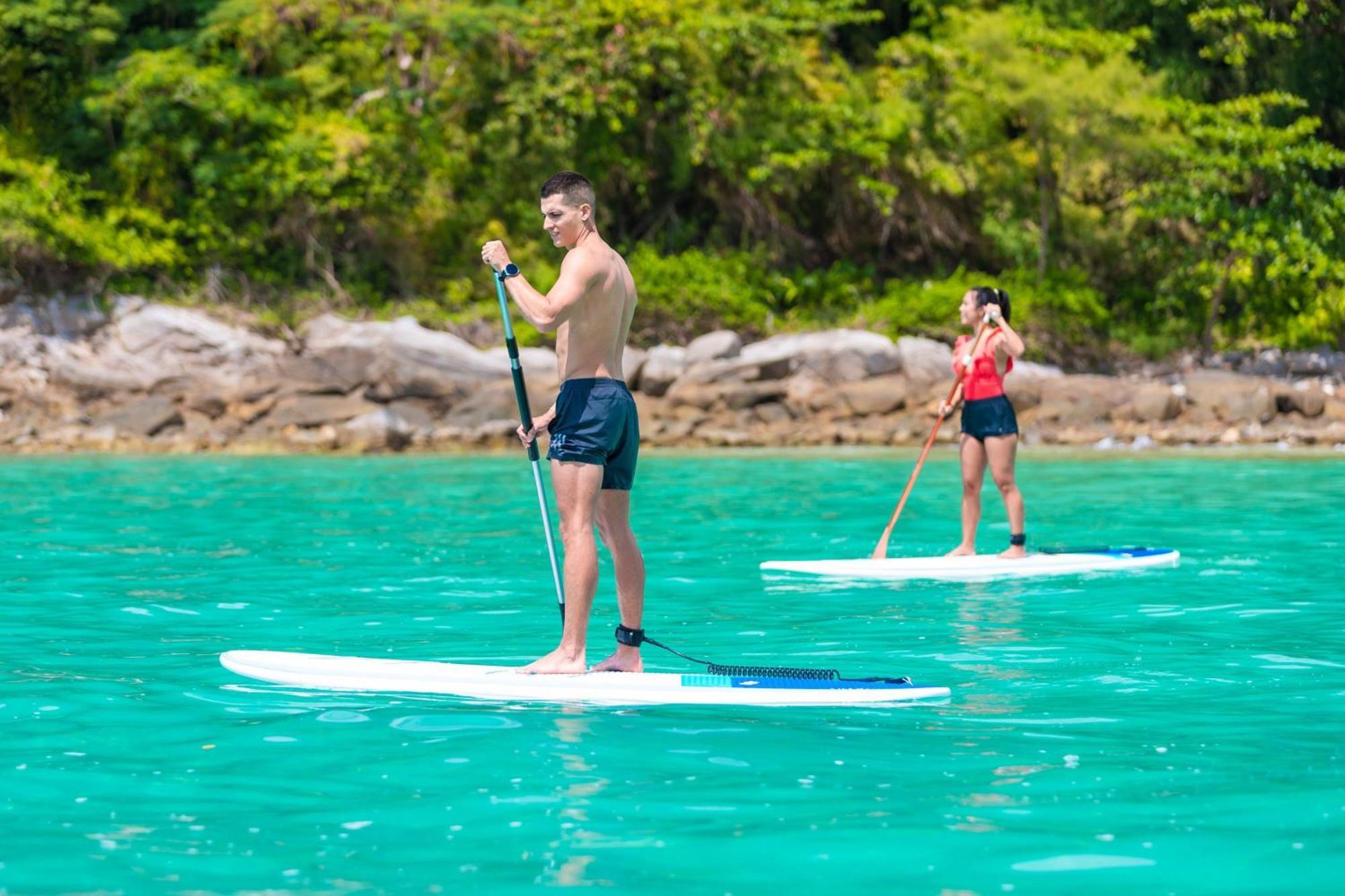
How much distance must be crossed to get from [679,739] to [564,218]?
1.93 m

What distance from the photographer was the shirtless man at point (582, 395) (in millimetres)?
6145

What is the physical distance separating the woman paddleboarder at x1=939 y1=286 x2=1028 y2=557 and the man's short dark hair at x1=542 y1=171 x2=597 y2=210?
444 cm

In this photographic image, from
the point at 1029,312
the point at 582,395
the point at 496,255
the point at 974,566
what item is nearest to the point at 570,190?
the point at 496,255

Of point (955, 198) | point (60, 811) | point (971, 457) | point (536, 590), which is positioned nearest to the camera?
point (60, 811)

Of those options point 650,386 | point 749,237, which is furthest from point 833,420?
point 749,237

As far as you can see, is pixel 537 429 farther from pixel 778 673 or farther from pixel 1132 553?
pixel 1132 553

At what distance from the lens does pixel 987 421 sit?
1034 cm

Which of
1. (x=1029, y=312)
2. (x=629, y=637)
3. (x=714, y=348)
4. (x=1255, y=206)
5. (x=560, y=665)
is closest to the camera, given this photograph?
(x=560, y=665)

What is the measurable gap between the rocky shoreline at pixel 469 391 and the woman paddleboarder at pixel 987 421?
13185 mm

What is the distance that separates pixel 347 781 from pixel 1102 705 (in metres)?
2.66

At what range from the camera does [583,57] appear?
27906 mm

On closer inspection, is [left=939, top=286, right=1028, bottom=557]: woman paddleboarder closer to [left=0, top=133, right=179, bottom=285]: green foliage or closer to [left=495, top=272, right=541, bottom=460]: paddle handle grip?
[left=495, top=272, right=541, bottom=460]: paddle handle grip

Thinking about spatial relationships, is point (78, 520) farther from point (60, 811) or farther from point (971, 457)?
point (60, 811)

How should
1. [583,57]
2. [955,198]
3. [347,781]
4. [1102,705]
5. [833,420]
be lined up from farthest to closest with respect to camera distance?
[955,198], [583,57], [833,420], [1102,705], [347,781]
